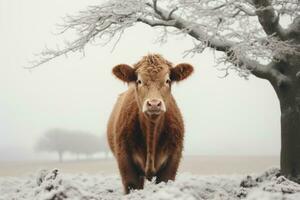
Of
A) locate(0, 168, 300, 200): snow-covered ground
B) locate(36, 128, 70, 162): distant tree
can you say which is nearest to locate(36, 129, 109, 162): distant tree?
locate(36, 128, 70, 162): distant tree

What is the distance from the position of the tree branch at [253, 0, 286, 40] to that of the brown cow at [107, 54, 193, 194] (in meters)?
2.78

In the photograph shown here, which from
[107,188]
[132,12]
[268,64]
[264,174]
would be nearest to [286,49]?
[268,64]

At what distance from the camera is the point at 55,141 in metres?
30.1

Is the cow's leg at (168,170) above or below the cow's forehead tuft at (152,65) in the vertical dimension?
below

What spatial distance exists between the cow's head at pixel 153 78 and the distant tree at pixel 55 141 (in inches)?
881

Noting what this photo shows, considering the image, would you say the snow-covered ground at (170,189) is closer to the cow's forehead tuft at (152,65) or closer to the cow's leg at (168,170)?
the cow's leg at (168,170)

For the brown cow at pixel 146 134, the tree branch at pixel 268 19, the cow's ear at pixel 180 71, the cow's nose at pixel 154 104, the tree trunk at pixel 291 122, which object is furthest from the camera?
the tree trunk at pixel 291 122

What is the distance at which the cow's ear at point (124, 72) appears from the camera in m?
6.76

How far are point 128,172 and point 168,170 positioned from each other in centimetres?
59

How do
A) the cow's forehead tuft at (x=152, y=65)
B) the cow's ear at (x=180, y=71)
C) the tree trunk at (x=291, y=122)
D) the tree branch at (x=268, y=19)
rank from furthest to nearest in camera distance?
the tree trunk at (x=291, y=122), the tree branch at (x=268, y=19), the cow's ear at (x=180, y=71), the cow's forehead tuft at (x=152, y=65)

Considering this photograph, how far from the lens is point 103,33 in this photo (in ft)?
31.9

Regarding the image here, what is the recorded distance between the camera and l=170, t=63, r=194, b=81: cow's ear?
22.4 feet

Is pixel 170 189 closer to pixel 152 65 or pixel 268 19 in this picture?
pixel 152 65

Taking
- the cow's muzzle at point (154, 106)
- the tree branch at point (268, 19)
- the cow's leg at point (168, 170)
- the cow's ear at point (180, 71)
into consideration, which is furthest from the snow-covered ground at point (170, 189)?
the tree branch at point (268, 19)
